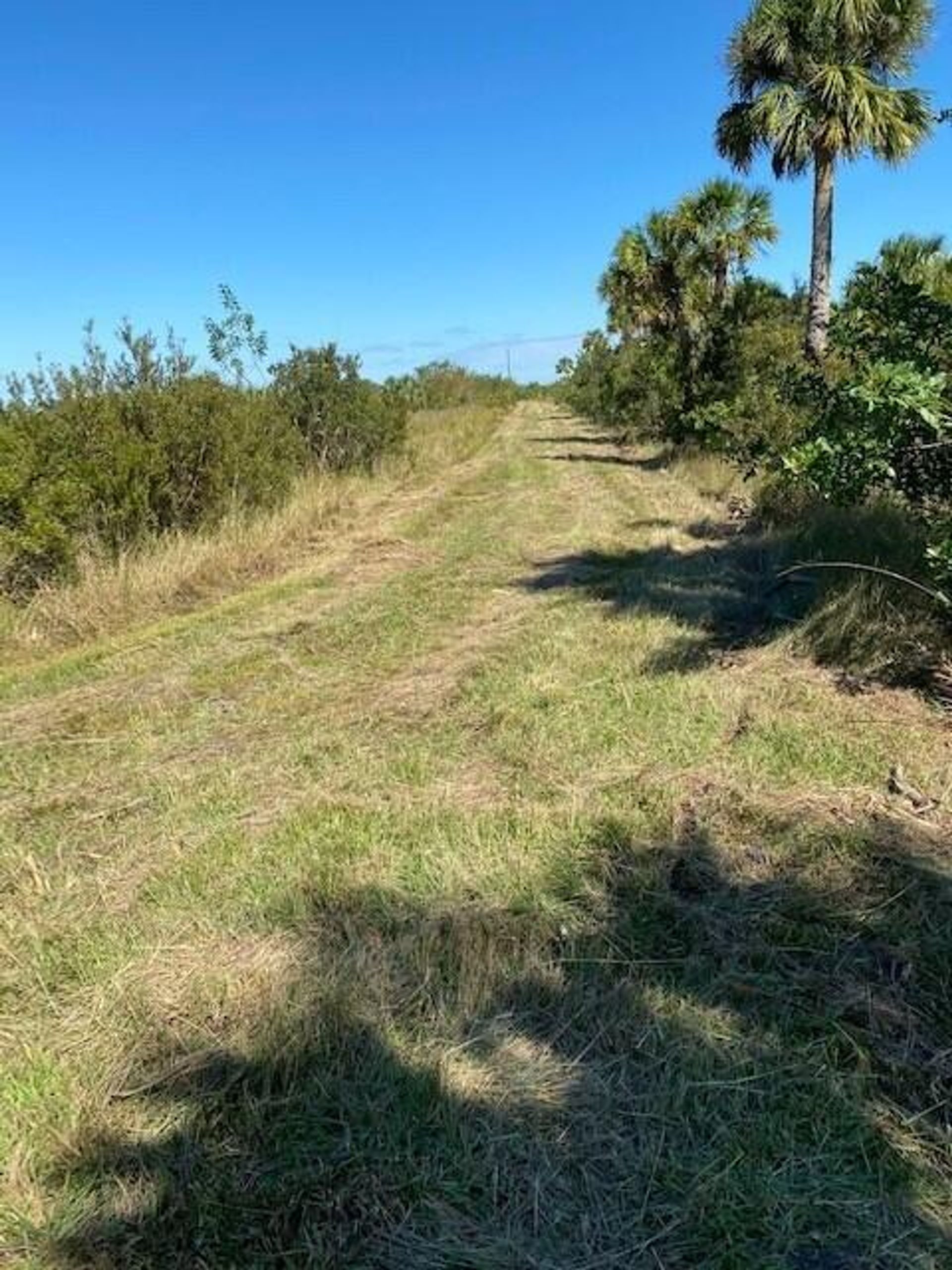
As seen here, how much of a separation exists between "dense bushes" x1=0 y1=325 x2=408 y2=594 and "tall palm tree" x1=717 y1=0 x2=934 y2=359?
328 inches

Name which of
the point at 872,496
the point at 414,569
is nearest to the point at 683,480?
the point at 414,569

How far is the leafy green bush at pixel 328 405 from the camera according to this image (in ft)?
54.2

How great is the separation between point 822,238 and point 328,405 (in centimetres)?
845

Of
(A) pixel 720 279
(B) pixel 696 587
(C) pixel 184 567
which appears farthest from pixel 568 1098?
(A) pixel 720 279

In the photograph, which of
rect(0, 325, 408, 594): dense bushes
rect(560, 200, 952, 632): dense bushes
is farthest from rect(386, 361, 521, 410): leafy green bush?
rect(0, 325, 408, 594): dense bushes

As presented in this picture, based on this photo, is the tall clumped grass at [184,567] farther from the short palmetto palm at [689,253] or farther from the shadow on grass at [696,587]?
the short palmetto palm at [689,253]

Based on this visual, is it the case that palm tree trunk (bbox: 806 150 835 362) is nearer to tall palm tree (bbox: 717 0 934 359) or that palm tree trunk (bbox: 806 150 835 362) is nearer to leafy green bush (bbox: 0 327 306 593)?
tall palm tree (bbox: 717 0 934 359)

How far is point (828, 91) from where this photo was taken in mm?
14305

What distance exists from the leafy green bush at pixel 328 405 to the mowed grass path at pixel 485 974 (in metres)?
11.5

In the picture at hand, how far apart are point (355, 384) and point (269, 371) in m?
1.80

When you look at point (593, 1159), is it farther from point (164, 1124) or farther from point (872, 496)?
point (872, 496)

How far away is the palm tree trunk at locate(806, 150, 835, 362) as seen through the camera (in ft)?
47.6

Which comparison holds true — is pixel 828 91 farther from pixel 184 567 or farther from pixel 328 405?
pixel 184 567

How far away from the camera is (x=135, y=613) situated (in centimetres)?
835
